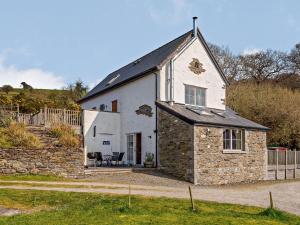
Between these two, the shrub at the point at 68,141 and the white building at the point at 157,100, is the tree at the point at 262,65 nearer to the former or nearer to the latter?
the white building at the point at 157,100

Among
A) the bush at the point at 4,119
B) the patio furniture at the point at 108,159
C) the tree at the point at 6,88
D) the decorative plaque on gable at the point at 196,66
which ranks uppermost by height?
the tree at the point at 6,88

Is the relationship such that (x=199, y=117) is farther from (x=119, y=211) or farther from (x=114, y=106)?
(x=119, y=211)

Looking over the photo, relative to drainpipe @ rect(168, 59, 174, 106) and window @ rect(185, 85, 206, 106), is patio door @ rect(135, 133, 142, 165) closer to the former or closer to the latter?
drainpipe @ rect(168, 59, 174, 106)

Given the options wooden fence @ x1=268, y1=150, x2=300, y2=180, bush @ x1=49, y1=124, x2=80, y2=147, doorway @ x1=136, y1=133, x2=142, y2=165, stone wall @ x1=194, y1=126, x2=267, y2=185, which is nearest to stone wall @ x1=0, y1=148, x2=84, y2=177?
bush @ x1=49, y1=124, x2=80, y2=147

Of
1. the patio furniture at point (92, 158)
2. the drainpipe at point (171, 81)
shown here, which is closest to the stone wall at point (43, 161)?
the patio furniture at point (92, 158)

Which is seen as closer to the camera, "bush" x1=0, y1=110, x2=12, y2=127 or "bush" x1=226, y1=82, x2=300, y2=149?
"bush" x1=0, y1=110, x2=12, y2=127

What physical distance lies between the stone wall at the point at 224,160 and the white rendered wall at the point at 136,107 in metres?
3.69

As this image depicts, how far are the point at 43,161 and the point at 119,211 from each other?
30.9 ft

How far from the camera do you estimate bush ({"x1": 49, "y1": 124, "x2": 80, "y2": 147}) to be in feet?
66.3

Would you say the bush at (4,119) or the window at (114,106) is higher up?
the window at (114,106)

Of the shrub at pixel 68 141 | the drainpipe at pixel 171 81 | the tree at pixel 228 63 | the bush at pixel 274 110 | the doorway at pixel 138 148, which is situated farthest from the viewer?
the tree at pixel 228 63

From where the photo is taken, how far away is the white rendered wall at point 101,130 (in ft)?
84.3

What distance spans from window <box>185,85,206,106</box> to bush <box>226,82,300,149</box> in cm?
1203

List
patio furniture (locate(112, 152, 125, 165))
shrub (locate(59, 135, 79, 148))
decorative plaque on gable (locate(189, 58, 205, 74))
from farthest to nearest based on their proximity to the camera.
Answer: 1. decorative plaque on gable (locate(189, 58, 205, 74))
2. patio furniture (locate(112, 152, 125, 165))
3. shrub (locate(59, 135, 79, 148))
